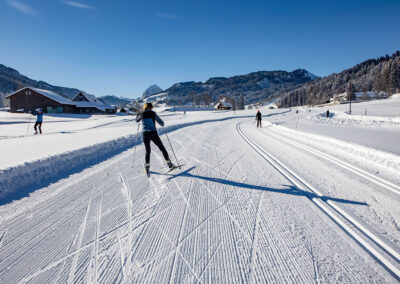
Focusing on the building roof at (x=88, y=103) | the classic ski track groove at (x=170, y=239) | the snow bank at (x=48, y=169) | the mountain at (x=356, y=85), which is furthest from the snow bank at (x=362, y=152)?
the mountain at (x=356, y=85)

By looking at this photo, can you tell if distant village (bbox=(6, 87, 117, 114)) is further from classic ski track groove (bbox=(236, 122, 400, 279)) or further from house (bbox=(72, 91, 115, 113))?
classic ski track groove (bbox=(236, 122, 400, 279))

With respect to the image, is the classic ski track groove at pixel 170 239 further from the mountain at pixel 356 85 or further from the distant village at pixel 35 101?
the mountain at pixel 356 85

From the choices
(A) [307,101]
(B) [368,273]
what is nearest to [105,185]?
(B) [368,273]

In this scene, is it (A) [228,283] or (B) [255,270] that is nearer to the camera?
(A) [228,283]

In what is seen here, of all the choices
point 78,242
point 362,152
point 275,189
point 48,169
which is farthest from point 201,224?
point 362,152

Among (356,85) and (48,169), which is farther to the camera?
(356,85)

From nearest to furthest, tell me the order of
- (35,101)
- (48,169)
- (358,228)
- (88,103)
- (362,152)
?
(358,228) < (48,169) < (362,152) < (35,101) < (88,103)

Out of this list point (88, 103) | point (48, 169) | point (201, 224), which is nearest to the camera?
point (201, 224)

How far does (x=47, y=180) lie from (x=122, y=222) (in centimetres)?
306

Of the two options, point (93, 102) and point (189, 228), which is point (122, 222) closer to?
point (189, 228)

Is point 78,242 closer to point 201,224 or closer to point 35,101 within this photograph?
point 201,224

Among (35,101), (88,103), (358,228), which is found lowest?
(358,228)

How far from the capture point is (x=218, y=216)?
282cm

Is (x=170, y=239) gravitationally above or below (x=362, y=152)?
below
